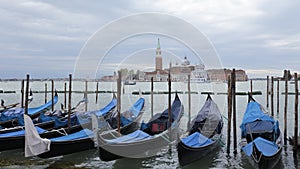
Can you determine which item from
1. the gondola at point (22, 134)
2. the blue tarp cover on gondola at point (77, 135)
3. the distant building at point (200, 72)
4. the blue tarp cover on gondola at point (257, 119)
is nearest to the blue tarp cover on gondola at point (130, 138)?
the blue tarp cover on gondola at point (77, 135)

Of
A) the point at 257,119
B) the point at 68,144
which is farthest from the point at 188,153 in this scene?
the point at 68,144

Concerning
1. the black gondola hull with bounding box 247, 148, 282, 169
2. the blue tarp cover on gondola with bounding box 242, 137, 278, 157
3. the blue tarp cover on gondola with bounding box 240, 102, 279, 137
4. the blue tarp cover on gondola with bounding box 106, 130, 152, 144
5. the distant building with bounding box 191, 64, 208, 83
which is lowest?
the black gondola hull with bounding box 247, 148, 282, 169

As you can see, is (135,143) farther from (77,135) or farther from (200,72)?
(200,72)

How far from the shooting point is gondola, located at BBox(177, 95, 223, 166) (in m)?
5.93

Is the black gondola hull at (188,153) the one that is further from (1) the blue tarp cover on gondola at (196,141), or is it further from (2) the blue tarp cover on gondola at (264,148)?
(2) the blue tarp cover on gondola at (264,148)

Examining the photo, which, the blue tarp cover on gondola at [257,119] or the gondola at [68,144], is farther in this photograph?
the blue tarp cover on gondola at [257,119]

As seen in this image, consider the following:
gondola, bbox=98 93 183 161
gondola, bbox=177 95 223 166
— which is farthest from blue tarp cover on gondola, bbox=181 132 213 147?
gondola, bbox=98 93 183 161

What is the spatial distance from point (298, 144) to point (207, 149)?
8.04 feet

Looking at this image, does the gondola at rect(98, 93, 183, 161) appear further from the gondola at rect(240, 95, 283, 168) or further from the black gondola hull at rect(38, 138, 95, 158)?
the gondola at rect(240, 95, 283, 168)

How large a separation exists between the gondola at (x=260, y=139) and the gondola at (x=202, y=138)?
717 mm

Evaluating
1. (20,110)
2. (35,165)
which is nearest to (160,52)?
(35,165)

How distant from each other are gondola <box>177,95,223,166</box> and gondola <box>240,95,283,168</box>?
2.35 ft

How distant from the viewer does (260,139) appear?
20.0 ft

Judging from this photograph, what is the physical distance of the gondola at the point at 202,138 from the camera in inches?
233
